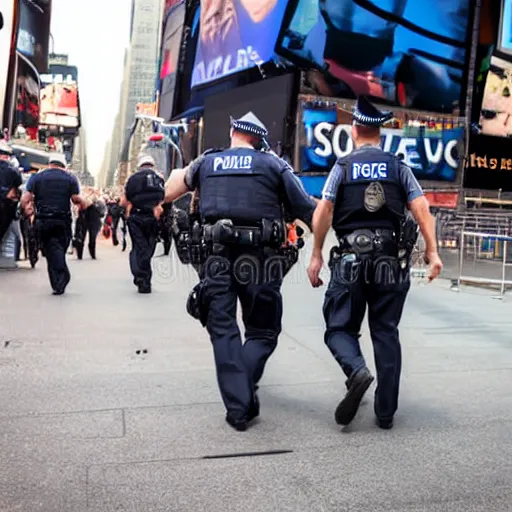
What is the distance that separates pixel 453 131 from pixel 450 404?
27163 mm

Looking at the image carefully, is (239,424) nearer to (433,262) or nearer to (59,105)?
(433,262)

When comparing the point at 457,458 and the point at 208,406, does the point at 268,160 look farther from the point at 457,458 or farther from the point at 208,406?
the point at 457,458

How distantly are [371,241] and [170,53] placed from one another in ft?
172

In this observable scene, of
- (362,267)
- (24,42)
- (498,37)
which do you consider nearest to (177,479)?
(362,267)

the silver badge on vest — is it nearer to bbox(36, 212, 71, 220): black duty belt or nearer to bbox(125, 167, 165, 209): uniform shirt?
bbox(125, 167, 165, 209): uniform shirt

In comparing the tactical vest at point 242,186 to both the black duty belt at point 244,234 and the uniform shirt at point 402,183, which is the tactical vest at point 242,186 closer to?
the black duty belt at point 244,234

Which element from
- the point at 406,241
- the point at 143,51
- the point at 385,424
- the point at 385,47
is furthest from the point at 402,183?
the point at 143,51

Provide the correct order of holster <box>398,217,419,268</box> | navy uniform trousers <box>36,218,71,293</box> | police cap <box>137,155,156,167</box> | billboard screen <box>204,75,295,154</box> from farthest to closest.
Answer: billboard screen <box>204,75,295,154</box> → police cap <box>137,155,156,167</box> → navy uniform trousers <box>36,218,71,293</box> → holster <box>398,217,419,268</box>

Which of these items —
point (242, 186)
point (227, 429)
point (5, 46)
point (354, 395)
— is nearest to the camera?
point (354, 395)

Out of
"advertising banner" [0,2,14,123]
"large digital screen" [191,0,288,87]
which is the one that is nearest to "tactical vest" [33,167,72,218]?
"large digital screen" [191,0,288,87]

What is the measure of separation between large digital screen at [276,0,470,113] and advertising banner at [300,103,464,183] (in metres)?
1.23

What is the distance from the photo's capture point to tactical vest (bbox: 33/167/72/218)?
31.8 ft

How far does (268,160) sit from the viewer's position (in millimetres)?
4320

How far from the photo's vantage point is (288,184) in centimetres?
434
